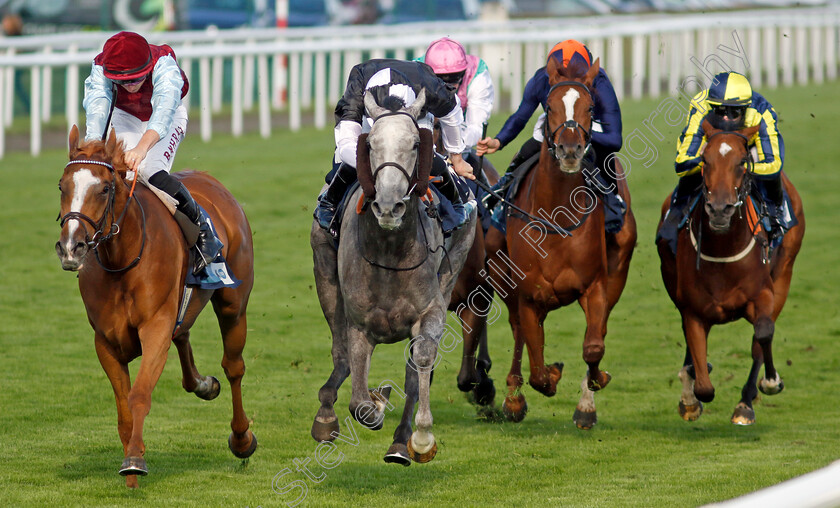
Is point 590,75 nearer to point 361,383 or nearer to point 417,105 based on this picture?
point 417,105

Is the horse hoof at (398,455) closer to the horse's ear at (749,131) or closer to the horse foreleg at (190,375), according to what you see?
the horse foreleg at (190,375)

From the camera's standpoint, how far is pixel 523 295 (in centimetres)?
699

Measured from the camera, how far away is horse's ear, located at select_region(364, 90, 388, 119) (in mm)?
5293

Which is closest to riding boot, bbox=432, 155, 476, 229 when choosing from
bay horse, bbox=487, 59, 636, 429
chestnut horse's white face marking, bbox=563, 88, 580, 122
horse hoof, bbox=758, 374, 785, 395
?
bay horse, bbox=487, 59, 636, 429

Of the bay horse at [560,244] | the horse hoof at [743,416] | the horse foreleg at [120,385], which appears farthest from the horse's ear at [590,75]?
the horse foreleg at [120,385]

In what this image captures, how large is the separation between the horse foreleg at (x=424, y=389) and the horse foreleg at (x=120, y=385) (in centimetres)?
131

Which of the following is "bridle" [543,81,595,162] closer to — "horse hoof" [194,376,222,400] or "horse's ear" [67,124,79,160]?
"horse hoof" [194,376,222,400]

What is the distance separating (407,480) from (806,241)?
7898 millimetres

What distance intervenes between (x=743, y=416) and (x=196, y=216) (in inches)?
133

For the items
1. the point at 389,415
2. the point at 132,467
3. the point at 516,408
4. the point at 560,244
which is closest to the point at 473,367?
the point at 516,408

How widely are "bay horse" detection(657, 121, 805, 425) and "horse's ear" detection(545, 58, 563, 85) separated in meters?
0.85

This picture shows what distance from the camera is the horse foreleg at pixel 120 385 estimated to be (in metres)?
5.63

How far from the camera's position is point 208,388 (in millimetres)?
6879

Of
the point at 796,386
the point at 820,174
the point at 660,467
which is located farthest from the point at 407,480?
the point at 820,174
